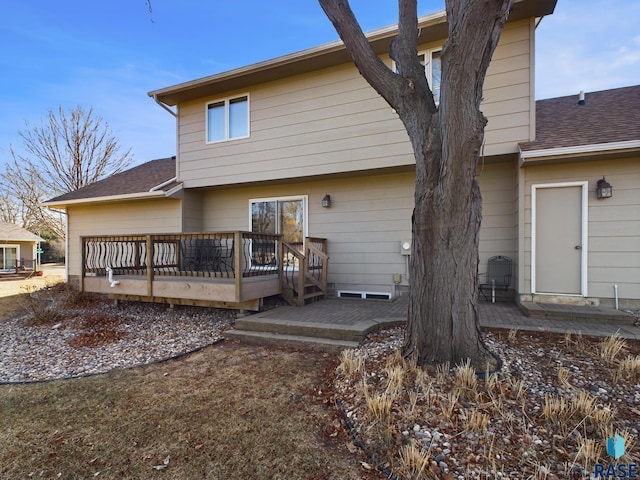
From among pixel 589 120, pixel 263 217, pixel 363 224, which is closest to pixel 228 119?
pixel 263 217

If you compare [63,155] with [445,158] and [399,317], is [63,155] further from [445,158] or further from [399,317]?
[445,158]

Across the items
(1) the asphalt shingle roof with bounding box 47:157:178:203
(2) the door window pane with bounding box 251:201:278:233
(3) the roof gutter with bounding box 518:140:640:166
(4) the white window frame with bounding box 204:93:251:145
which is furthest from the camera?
(1) the asphalt shingle roof with bounding box 47:157:178:203

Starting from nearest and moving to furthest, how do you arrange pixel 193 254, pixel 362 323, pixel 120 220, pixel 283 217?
pixel 362 323
pixel 193 254
pixel 283 217
pixel 120 220

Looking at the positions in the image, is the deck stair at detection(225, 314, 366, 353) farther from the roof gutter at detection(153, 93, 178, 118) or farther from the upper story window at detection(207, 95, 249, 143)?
the roof gutter at detection(153, 93, 178, 118)

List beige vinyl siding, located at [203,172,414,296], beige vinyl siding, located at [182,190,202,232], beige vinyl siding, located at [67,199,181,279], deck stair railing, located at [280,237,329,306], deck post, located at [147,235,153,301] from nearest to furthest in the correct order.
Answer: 1. deck post, located at [147,235,153,301]
2. deck stair railing, located at [280,237,329,306]
3. beige vinyl siding, located at [203,172,414,296]
4. beige vinyl siding, located at [182,190,202,232]
5. beige vinyl siding, located at [67,199,181,279]

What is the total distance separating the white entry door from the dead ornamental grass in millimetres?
4323

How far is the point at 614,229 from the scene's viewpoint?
5.31m

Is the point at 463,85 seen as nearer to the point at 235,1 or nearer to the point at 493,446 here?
the point at 493,446

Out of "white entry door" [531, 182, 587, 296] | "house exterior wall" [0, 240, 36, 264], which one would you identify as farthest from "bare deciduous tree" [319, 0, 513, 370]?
"house exterior wall" [0, 240, 36, 264]

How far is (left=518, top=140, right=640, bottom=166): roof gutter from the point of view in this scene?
16.1 ft

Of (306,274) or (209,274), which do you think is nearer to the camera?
(209,274)

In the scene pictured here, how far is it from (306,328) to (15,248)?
24.6 meters

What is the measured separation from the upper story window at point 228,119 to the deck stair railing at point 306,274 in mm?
3246

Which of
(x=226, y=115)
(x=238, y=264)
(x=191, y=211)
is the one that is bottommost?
(x=238, y=264)
